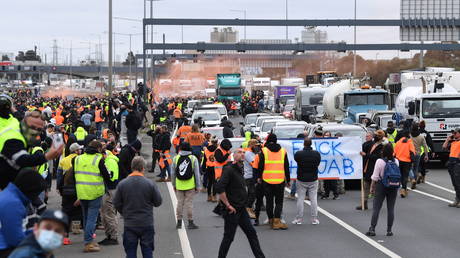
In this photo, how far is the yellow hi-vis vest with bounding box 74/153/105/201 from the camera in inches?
563

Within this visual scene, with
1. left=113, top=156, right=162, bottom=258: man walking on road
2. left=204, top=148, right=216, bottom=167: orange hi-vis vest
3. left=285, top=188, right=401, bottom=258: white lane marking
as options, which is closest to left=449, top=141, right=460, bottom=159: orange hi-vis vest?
left=285, top=188, right=401, bottom=258: white lane marking

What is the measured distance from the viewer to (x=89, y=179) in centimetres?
1429

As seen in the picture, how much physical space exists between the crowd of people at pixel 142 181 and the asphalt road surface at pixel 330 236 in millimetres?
324

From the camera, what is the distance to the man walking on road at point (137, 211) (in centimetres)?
1143

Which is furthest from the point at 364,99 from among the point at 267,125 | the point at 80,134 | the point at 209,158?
the point at 209,158

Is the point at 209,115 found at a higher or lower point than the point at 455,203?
higher

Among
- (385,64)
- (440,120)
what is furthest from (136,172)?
(385,64)

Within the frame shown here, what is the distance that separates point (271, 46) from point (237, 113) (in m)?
11.0

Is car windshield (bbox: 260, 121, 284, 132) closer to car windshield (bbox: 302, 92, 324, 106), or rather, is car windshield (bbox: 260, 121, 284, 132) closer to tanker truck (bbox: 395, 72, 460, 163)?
tanker truck (bbox: 395, 72, 460, 163)

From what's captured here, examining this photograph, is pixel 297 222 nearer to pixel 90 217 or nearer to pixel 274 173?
pixel 274 173

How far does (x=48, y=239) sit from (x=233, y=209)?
698 cm

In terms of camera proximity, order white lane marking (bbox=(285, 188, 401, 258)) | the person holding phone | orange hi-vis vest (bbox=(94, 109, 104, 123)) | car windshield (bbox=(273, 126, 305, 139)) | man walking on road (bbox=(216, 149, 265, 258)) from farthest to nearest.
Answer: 1. orange hi-vis vest (bbox=(94, 109, 104, 123))
2. car windshield (bbox=(273, 126, 305, 139))
3. the person holding phone
4. white lane marking (bbox=(285, 188, 401, 258))
5. man walking on road (bbox=(216, 149, 265, 258))

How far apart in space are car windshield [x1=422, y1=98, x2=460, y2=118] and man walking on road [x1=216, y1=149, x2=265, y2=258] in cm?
1826

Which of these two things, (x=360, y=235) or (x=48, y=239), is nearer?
(x=48, y=239)
